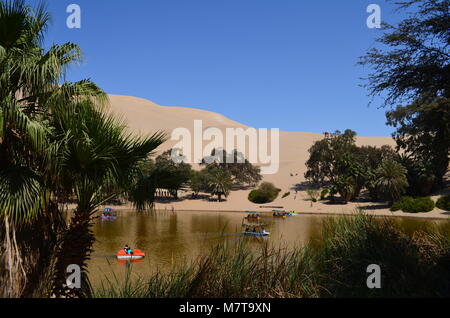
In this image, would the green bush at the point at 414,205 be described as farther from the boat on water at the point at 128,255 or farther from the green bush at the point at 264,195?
the boat on water at the point at 128,255

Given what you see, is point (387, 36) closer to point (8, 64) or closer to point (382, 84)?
point (382, 84)

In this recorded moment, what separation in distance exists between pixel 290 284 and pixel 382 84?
818 cm

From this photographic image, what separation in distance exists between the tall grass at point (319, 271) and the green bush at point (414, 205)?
42.2m

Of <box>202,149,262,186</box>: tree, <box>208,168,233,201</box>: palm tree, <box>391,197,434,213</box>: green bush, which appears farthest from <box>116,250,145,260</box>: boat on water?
<box>202,149,262,186</box>: tree

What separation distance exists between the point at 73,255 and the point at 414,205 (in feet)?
167

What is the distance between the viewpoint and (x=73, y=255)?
852cm

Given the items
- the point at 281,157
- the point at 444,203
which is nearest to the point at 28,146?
the point at 444,203

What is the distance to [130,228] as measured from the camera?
40.2 meters

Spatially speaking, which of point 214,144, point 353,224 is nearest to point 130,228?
point 353,224

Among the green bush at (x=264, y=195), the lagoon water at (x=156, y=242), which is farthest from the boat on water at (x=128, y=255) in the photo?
the green bush at (x=264, y=195)

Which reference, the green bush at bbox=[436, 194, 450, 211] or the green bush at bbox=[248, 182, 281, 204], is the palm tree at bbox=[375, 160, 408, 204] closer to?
the green bush at bbox=[436, 194, 450, 211]

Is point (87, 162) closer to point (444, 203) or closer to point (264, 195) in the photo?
point (444, 203)

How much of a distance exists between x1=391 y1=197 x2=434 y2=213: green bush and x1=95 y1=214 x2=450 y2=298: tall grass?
42.2m
